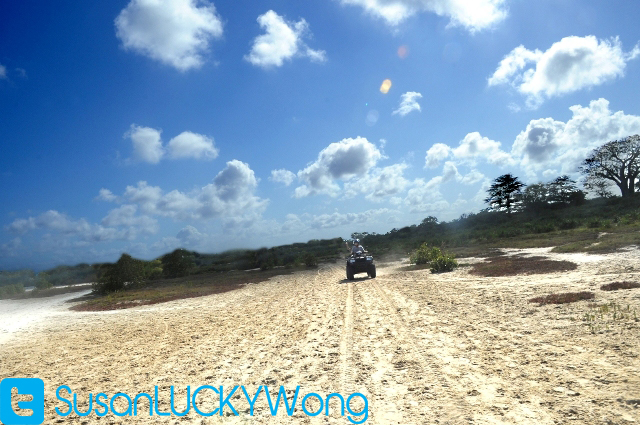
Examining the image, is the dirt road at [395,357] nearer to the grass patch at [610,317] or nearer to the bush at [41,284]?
the grass patch at [610,317]

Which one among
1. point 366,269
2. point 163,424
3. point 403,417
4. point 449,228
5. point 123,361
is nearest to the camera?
point 403,417

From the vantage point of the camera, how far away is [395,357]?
712cm

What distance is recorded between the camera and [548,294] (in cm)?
1177

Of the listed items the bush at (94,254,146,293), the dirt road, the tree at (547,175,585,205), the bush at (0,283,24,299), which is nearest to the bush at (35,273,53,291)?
the bush at (0,283,24,299)

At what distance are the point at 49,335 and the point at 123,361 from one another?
7153 millimetres

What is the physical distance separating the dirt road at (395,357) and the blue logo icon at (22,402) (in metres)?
0.18

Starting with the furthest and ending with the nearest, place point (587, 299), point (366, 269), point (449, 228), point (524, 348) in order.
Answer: point (449, 228) < point (366, 269) < point (587, 299) < point (524, 348)

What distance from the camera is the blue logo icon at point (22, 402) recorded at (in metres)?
5.83

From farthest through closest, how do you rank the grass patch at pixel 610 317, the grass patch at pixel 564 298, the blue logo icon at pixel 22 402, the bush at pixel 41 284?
the bush at pixel 41 284, the grass patch at pixel 564 298, the grass patch at pixel 610 317, the blue logo icon at pixel 22 402

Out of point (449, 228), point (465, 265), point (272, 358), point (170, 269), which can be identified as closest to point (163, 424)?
point (272, 358)

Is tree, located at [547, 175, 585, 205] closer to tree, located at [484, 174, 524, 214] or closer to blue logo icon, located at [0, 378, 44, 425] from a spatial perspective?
tree, located at [484, 174, 524, 214]

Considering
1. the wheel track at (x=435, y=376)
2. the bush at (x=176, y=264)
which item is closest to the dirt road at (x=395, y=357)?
the wheel track at (x=435, y=376)

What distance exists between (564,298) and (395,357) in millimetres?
6402

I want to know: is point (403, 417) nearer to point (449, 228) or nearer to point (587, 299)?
point (587, 299)
